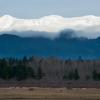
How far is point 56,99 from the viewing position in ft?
297

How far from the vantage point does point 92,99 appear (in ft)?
295

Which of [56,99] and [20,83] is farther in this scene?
[20,83]

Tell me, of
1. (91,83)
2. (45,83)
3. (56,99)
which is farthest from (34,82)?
(56,99)

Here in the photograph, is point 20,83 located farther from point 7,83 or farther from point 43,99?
point 43,99

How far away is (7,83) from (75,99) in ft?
342

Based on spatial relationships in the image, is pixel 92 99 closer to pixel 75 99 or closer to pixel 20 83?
pixel 75 99

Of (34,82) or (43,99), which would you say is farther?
(34,82)

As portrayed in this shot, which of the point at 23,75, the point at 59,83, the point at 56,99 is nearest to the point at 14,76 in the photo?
the point at 23,75

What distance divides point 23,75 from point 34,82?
595cm

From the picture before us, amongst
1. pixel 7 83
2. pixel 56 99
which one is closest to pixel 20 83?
pixel 7 83

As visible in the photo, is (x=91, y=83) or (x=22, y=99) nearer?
(x=22, y=99)

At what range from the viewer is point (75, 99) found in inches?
3558

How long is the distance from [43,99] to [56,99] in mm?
2222

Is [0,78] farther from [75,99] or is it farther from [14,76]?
[75,99]
